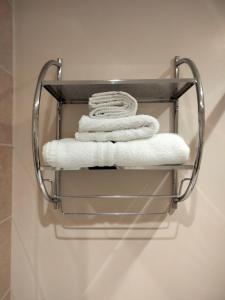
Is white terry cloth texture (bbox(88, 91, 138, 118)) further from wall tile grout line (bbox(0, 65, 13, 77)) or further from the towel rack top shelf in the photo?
wall tile grout line (bbox(0, 65, 13, 77))

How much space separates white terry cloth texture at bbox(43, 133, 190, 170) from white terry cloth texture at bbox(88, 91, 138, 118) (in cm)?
8

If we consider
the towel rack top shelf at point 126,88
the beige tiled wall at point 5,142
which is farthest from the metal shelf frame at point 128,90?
the beige tiled wall at point 5,142

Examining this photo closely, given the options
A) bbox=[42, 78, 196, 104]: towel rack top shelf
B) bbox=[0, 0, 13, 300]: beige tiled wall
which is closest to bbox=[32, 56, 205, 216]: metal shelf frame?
bbox=[42, 78, 196, 104]: towel rack top shelf

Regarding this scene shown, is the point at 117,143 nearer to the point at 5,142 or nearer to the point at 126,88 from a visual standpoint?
the point at 126,88

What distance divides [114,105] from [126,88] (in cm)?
10

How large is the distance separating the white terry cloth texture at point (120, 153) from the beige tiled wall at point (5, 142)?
239mm

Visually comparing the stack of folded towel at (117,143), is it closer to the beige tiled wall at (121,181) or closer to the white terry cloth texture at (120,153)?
the white terry cloth texture at (120,153)

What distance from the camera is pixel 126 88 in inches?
28.3

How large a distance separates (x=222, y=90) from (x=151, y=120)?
368 millimetres

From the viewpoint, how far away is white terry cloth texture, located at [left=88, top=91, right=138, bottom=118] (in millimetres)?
646

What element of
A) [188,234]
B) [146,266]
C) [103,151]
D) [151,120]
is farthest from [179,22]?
[146,266]

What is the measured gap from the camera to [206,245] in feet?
2.71

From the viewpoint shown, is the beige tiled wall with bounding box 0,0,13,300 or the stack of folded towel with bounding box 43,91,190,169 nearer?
the stack of folded towel with bounding box 43,91,190,169

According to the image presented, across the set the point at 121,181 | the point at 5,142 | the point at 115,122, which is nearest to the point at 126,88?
the point at 115,122
